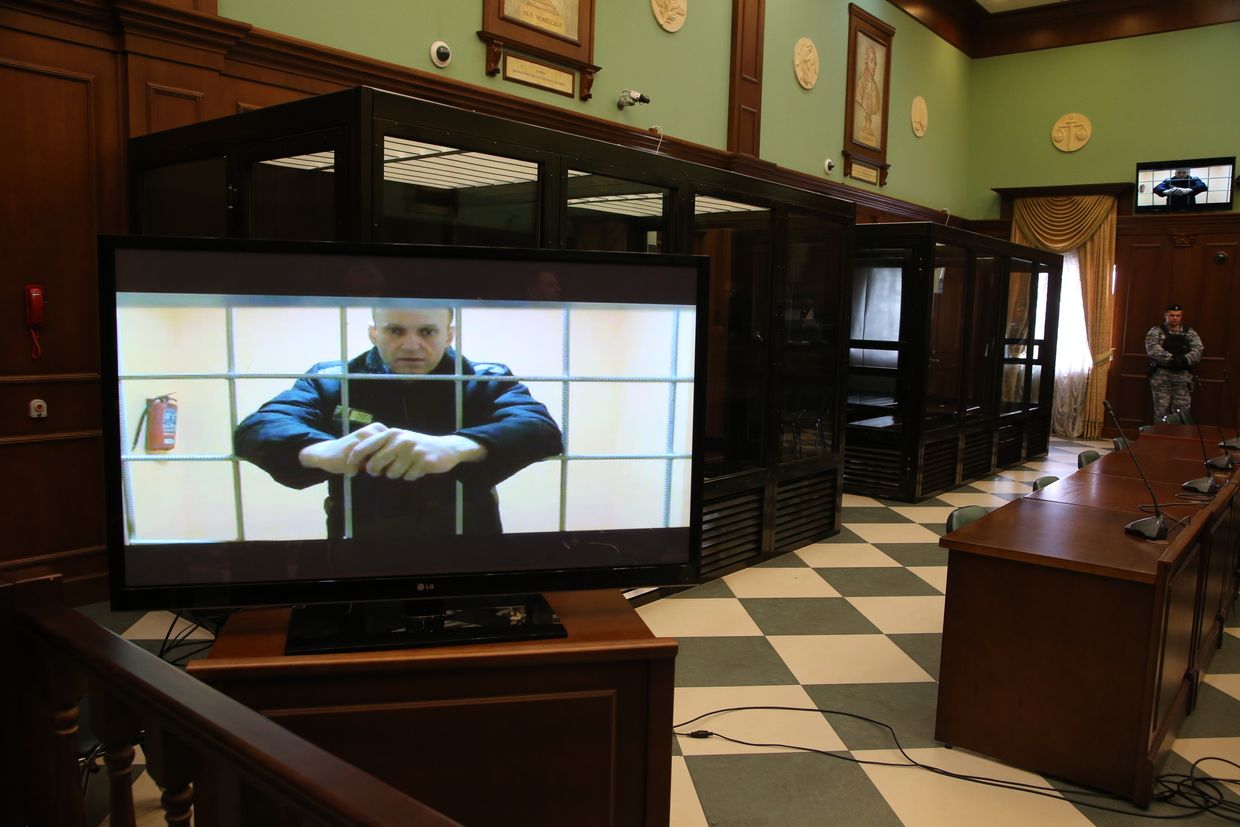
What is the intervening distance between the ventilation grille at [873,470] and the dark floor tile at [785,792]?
415 centimetres

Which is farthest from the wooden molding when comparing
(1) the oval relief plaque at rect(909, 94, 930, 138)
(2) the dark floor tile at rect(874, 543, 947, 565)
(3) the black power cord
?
(3) the black power cord

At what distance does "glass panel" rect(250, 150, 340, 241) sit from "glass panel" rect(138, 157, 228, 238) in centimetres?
18

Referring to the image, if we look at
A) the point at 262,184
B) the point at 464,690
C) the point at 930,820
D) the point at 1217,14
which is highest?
the point at 1217,14

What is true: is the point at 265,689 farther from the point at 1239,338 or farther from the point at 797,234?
the point at 1239,338

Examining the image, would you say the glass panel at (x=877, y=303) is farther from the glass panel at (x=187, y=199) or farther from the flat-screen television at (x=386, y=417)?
the flat-screen television at (x=386, y=417)

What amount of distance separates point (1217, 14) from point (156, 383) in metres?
12.1

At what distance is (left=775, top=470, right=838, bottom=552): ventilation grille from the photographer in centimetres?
491

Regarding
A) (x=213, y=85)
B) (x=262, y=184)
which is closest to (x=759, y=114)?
(x=213, y=85)

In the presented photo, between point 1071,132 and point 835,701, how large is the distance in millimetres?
10070

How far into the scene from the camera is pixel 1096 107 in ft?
34.8

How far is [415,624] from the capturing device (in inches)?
72.0

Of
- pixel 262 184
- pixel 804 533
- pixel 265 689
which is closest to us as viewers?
pixel 265 689

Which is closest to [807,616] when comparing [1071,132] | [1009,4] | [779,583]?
[779,583]

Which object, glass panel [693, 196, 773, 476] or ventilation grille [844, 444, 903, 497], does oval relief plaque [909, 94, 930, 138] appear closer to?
ventilation grille [844, 444, 903, 497]
